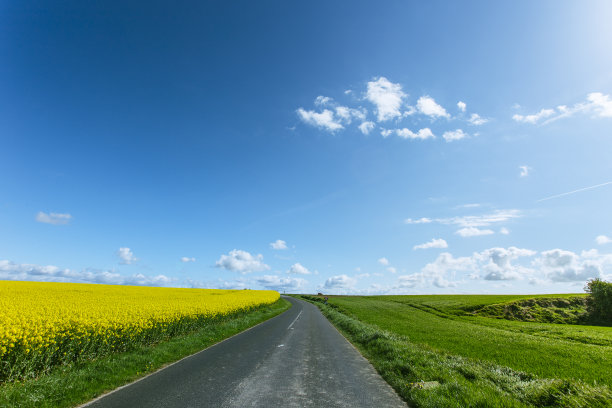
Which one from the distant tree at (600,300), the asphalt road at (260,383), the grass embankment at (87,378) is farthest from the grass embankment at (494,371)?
the distant tree at (600,300)

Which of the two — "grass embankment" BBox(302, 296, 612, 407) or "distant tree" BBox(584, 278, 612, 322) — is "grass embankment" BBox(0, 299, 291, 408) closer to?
"grass embankment" BBox(302, 296, 612, 407)

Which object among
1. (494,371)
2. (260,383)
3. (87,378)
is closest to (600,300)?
(494,371)

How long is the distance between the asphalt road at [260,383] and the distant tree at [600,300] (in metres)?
45.2

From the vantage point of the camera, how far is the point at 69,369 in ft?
31.5

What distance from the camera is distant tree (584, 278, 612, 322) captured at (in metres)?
38.3

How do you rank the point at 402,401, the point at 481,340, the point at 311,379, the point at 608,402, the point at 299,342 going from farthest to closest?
the point at 481,340 < the point at 299,342 < the point at 311,379 < the point at 402,401 < the point at 608,402

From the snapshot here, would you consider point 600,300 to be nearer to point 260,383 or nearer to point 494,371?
point 494,371

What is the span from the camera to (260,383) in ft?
28.8

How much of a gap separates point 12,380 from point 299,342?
11941 mm

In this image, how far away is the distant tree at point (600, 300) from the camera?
38.3 metres

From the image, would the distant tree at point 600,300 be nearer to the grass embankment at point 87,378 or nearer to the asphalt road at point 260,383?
the asphalt road at point 260,383

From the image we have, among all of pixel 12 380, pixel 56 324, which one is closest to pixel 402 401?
pixel 12 380

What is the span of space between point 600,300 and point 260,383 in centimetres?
5193

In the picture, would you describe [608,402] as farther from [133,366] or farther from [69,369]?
[69,369]
